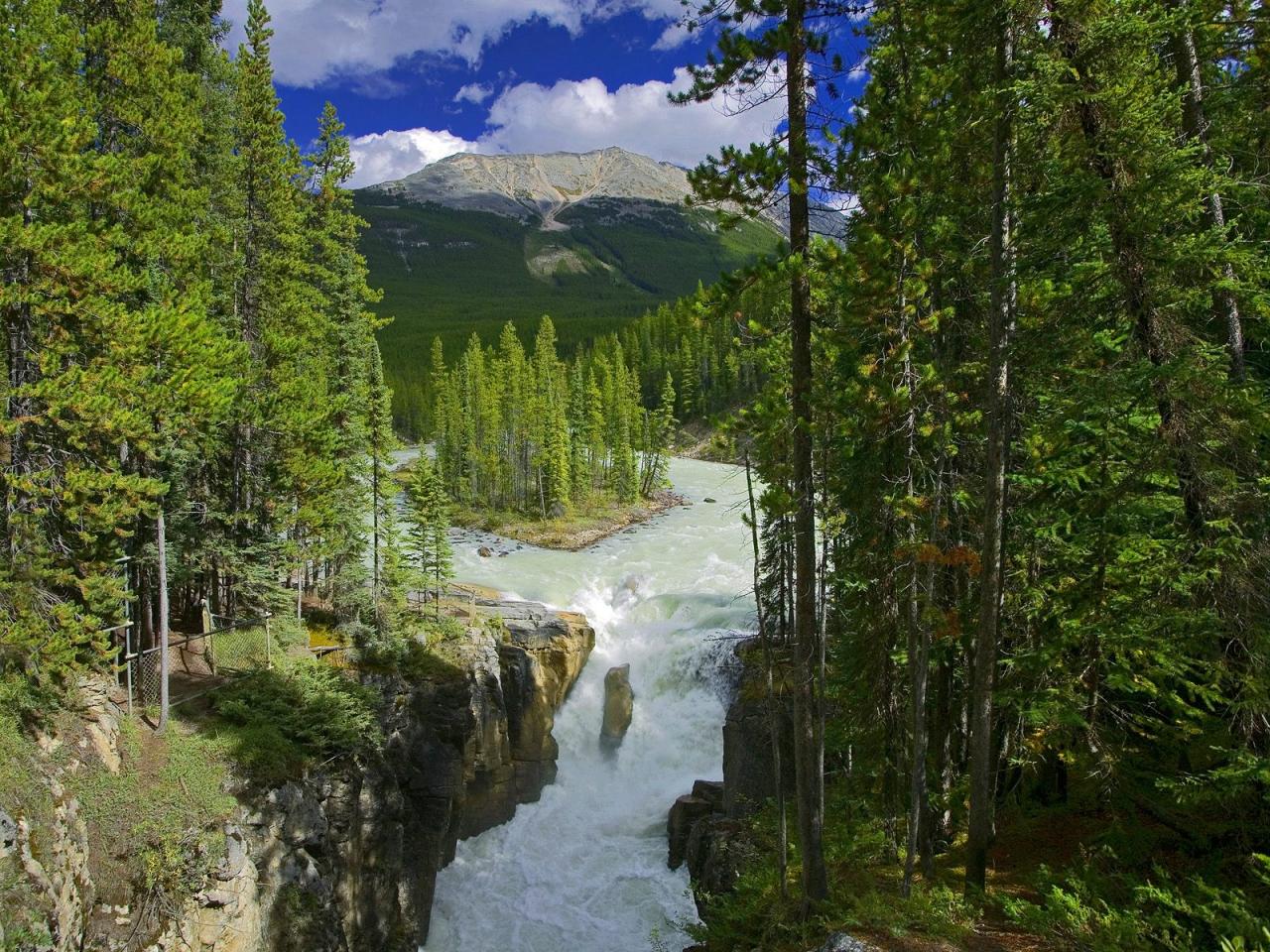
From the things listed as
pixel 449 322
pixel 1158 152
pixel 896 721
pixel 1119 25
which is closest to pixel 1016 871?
pixel 896 721

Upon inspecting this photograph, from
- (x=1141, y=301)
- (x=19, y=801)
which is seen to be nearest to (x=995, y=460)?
(x=1141, y=301)

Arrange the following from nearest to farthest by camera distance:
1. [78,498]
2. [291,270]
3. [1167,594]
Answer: [1167,594] < [78,498] < [291,270]

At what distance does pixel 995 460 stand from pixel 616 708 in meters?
23.9

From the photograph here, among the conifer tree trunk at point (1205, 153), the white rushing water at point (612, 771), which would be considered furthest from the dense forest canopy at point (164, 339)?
the conifer tree trunk at point (1205, 153)

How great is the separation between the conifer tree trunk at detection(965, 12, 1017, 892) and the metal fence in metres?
17.5

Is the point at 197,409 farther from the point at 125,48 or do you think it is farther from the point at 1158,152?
the point at 1158,152

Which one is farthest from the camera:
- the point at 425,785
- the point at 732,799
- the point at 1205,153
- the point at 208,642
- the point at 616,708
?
→ the point at 616,708

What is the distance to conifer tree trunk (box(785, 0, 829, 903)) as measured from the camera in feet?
28.7

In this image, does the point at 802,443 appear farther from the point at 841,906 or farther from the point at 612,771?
the point at 612,771

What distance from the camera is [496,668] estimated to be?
1051 inches

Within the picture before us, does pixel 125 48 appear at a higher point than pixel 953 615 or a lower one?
higher

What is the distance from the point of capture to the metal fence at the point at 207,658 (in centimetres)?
1753

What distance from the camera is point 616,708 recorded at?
1190 inches

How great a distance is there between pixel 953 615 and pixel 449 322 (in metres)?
176
